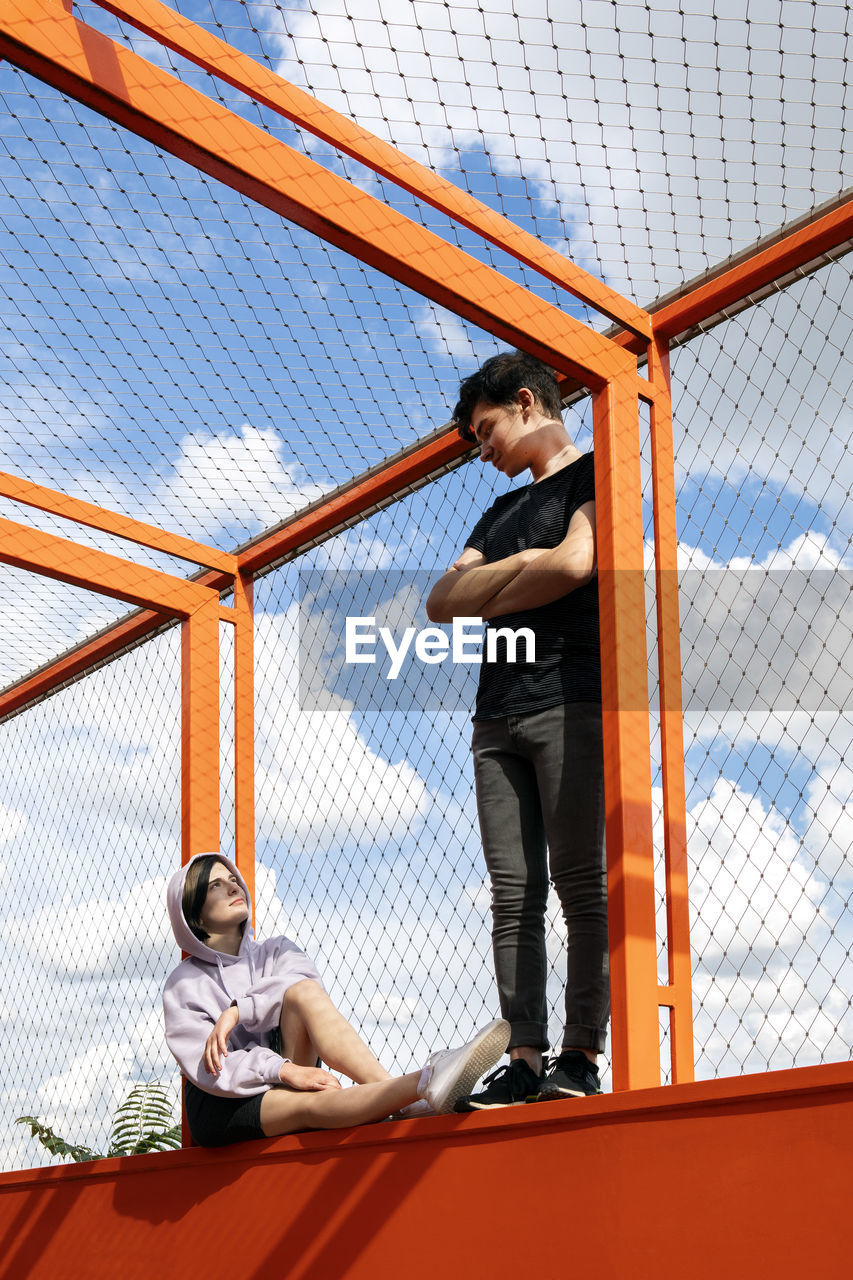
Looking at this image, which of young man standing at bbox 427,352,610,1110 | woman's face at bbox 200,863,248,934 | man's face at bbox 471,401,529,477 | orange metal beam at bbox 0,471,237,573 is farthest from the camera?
orange metal beam at bbox 0,471,237,573

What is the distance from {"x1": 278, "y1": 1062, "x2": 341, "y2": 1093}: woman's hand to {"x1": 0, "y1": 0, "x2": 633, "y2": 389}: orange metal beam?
1.62 m

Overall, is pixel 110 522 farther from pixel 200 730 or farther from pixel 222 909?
pixel 222 909

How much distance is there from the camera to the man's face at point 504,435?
9.83ft

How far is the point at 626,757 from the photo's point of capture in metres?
2.73

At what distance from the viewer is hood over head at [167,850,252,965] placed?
10.9 feet

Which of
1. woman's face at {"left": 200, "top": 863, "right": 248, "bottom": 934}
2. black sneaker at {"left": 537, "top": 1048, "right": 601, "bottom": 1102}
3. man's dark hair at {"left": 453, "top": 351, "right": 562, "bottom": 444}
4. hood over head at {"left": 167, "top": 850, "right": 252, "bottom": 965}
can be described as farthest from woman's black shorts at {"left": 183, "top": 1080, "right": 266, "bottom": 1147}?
man's dark hair at {"left": 453, "top": 351, "right": 562, "bottom": 444}

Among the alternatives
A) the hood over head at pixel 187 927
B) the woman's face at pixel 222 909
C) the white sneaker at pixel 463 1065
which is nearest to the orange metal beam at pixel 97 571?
the hood over head at pixel 187 927

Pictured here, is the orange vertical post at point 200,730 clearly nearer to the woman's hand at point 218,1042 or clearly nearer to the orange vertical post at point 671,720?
the woman's hand at point 218,1042

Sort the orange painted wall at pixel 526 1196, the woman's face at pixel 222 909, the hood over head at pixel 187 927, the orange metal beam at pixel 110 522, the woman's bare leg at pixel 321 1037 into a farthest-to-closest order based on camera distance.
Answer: the orange metal beam at pixel 110 522 → the woman's face at pixel 222 909 → the hood over head at pixel 187 927 → the woman's bare leg at pixel 321 1037 → the orange painted wall at pixel 526 1196

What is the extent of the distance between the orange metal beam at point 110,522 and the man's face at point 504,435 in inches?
65.8

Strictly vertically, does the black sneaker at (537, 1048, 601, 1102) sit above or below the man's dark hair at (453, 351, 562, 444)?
below

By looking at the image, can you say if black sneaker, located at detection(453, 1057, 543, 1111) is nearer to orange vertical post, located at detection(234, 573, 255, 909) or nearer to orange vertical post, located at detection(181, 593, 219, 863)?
orange vertical post, located at detection(234, 573, 255, 909)

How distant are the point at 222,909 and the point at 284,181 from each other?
1.83m

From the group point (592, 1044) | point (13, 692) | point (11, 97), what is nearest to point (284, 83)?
point (11, 97)
